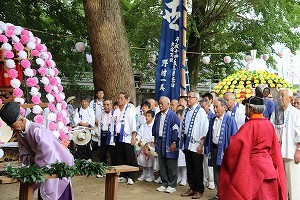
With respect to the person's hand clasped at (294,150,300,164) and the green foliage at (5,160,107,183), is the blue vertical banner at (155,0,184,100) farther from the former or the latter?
the green foliage at (5,160,107,183)

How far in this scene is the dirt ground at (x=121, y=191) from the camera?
27.7 ft

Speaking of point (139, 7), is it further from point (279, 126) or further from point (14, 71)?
point (279, 126)

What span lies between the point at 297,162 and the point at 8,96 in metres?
5.09

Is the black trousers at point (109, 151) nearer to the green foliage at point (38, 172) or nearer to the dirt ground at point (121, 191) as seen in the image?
the dirt ground at point (121, 191)

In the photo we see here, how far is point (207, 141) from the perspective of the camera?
8.13 meters

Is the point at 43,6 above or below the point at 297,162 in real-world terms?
above

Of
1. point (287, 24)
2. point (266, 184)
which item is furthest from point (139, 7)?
point (266, 184)

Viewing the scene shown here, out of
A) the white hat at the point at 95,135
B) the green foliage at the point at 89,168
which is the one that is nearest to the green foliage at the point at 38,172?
the green foliage at the point at 89,168

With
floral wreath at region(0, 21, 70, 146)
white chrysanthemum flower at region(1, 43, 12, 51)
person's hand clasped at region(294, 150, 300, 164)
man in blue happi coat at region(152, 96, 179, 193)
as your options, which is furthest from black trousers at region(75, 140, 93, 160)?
person's hand clasped at region(294, 150, 300, 164)

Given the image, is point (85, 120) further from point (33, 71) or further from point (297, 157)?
point (297, 157)

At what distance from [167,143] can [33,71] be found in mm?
2914

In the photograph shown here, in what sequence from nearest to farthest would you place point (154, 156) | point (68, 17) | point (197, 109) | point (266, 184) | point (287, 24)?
point (266, 184) < point (197, 109) < point (154, 156) < point (68, 17) < point (287, 24)

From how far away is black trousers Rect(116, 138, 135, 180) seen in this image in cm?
959

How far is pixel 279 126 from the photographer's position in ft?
25.1
